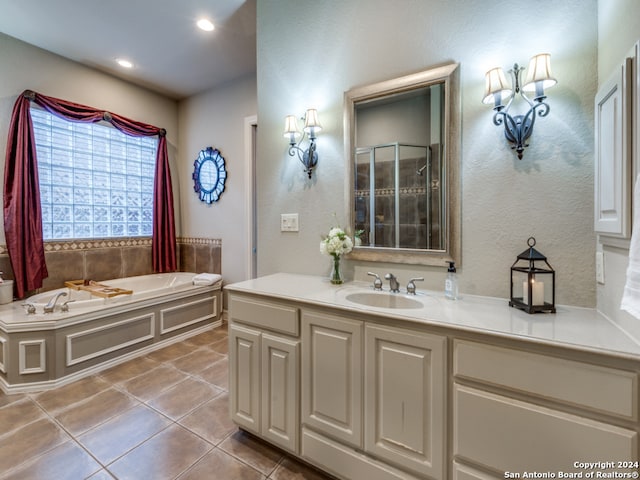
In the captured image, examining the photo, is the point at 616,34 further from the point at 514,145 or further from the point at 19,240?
the point at 19,240

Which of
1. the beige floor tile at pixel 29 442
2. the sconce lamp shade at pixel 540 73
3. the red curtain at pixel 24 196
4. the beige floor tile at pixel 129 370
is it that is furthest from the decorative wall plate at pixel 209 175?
the sconce lamp shade at pixel 540 73

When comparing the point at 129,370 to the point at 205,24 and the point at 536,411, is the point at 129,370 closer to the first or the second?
the point at 536,411

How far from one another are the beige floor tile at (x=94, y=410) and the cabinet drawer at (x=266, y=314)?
113 centimetres

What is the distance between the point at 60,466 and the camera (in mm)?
1464

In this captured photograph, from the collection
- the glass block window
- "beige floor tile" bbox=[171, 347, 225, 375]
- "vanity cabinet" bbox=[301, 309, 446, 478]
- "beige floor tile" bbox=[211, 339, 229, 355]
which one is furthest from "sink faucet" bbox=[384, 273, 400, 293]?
the glass block window

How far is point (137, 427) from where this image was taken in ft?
5.76

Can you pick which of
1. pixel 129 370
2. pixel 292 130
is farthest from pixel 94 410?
pixel 292 130

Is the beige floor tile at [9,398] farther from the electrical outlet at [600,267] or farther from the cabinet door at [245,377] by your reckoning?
the electrical outlet at [600,267]

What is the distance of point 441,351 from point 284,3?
248 centimetres

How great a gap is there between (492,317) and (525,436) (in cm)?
39

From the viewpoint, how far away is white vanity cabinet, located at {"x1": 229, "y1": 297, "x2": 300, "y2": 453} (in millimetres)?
1459

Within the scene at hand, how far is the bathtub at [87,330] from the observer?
2115 mm

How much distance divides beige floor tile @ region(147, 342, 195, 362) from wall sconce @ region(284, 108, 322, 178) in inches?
85.4

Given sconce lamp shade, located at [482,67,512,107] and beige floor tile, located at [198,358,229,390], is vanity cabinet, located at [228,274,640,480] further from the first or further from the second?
sconce lamp shade, located at [482,67,512,107]
